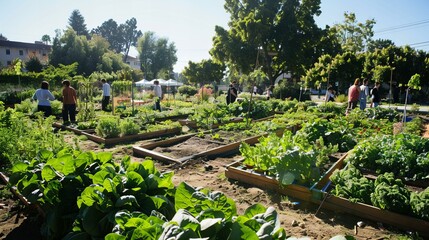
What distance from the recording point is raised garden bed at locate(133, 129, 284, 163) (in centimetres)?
606

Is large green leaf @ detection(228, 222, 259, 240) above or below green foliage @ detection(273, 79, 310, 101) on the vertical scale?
below

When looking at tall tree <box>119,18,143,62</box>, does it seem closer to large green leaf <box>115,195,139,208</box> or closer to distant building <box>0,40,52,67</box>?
distant building <box>0,40,52,67</box>

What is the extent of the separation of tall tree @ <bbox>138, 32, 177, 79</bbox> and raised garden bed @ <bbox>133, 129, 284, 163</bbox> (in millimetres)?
49695

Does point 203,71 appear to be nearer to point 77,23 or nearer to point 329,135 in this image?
point 329,135

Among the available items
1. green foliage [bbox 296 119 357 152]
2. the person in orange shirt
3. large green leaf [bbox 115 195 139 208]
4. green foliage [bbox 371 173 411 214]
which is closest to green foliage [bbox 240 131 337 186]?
green foliage [bbox 371 173 411 214]

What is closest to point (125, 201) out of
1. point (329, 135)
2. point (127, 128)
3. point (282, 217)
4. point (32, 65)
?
point (282, 217)

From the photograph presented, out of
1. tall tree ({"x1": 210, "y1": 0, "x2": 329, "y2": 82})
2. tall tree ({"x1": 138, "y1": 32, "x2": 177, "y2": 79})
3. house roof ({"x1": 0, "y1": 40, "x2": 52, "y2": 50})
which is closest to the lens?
tall tree ({"x1": 210, "y1": 0, "x2": 329, "y2": 82})

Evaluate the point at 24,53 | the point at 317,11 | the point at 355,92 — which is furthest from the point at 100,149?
the point at 24,53

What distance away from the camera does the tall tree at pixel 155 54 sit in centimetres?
5609

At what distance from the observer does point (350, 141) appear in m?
6.51

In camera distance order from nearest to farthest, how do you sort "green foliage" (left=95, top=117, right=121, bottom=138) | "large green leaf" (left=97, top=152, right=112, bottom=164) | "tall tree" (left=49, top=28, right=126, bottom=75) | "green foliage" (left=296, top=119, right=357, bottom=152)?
"large green leaf" (left=97, top=152, right=112, bottom=164) → "green foliage" (left=296, top=119, right=357, bottom=152) → "green foliage" (left=95, top=117, right=121, bottom=138) → "tall tree" (left=49, top=28, right=126, bottom=75)

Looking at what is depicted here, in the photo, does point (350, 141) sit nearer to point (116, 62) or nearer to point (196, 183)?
point (196, 183)

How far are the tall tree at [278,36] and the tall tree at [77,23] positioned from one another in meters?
55.9

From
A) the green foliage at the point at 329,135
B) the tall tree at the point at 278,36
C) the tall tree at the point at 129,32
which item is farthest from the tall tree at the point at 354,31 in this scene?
the tall tree at the point at 129,32
